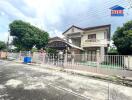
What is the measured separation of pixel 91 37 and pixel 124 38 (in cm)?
644

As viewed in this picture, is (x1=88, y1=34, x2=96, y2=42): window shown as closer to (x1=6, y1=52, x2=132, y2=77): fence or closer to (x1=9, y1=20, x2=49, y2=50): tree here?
(x1=6, y1=52, x2=132, y2=77): fence

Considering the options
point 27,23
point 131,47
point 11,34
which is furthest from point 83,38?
point 11,34

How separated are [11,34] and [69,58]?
1761cm

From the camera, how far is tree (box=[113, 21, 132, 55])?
13820 mm

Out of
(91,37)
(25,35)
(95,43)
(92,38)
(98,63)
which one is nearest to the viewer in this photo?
(98,63)

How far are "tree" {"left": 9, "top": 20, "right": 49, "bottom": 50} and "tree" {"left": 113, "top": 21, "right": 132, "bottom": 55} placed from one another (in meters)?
15.5

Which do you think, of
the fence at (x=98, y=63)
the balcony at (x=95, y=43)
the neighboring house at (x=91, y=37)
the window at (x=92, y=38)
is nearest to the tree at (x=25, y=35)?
the neighboring house at (x=91, y=37)

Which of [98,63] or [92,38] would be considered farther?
[92,38]

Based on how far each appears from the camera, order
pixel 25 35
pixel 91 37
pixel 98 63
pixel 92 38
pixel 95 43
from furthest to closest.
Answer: pixel 25 35
pixel 91 37
pixel 92 38
pixel 95 43
pixel 98 63

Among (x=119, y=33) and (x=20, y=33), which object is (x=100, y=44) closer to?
(x=119, y=33)

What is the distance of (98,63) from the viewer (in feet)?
28.4

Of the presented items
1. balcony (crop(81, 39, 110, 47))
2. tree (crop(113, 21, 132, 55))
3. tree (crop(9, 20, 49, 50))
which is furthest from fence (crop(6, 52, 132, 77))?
tree (crop(9, 20, 49, 50))

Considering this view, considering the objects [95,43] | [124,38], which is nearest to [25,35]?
[95,43]

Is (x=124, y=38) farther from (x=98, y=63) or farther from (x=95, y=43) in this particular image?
(x=98, y=63)
